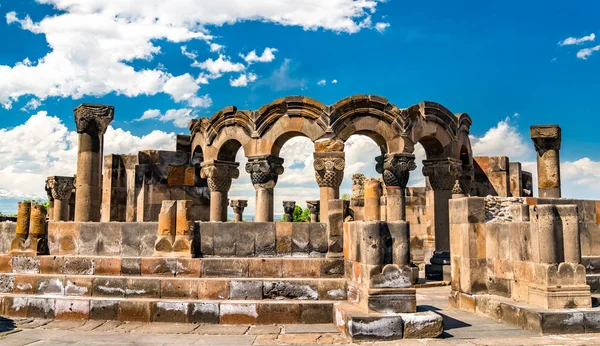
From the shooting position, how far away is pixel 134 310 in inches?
279

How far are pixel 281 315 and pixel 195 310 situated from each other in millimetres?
1205

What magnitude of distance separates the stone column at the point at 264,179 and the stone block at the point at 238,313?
502cm

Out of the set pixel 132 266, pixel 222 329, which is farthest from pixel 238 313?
pixel 132 266

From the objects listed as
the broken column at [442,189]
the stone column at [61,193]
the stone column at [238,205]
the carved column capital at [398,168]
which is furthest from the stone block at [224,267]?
the stone column at [238,205]

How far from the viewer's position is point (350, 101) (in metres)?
11.8

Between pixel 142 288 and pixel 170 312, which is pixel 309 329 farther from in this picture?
pixel 142 288

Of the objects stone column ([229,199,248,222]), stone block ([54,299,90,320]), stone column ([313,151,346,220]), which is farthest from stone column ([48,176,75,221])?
stone block ([54,299,90,320])

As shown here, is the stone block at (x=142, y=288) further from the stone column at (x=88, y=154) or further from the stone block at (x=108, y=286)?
the stone column at (x=88, y=154)

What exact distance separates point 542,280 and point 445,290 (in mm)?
4193

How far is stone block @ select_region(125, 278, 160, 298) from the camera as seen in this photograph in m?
7.24

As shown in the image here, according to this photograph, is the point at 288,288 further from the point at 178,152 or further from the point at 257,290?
the point at 178,152

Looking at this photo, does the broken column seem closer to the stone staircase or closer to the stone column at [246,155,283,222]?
the stone column at [246,155,283,222]

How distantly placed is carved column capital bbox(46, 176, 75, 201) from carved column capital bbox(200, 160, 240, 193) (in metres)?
6.82

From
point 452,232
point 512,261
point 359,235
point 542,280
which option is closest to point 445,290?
point 452,232
